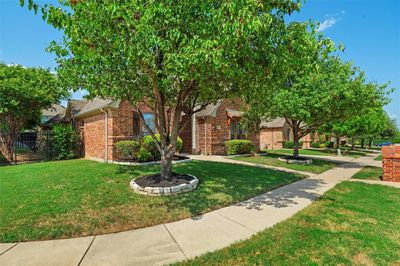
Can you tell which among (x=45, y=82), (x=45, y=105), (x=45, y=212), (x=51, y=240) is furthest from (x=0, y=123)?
(x=51, y=240)

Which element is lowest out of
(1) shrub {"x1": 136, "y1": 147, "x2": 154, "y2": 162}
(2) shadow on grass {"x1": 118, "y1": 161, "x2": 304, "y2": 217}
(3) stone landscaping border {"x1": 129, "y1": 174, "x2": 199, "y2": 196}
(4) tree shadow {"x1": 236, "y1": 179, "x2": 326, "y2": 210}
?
(4) tree shadow {"x1": 236, "y1": 179, "x2": 326, "y2": 210}

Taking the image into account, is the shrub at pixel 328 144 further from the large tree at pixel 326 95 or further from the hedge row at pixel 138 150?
the hedge row at pixel 138 150

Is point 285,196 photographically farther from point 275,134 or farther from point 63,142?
point 275,134

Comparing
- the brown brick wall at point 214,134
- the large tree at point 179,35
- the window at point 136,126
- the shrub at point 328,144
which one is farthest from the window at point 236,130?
the shrub at point 328,144

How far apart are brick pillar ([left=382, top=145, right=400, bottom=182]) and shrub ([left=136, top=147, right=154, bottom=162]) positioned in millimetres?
10831

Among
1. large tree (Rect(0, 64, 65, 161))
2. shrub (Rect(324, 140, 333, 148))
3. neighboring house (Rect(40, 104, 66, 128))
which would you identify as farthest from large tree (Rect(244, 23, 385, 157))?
shrub (Rect(324, 140, 333, 148))

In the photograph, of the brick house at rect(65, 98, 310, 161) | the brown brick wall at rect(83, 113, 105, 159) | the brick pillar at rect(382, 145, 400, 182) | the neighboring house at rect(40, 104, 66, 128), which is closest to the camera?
the brick pillar at rect(382, 145, 400, 182)

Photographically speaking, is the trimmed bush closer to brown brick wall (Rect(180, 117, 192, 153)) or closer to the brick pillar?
brown brick wall (Rect(180, 117, 192, 153))

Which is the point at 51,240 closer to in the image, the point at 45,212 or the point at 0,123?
the point at 45,212

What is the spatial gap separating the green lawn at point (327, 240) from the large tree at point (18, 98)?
14.4 meters

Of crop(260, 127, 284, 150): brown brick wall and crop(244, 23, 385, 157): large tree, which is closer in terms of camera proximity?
crop(244, 23, 385, 157): large tree

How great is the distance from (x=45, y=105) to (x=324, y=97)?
62.7ft

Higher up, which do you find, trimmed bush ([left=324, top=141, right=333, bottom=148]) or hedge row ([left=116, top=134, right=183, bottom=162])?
hedge row ([left=116, top=134, right=183, bottom=162])

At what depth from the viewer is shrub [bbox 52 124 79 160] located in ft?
45.8
